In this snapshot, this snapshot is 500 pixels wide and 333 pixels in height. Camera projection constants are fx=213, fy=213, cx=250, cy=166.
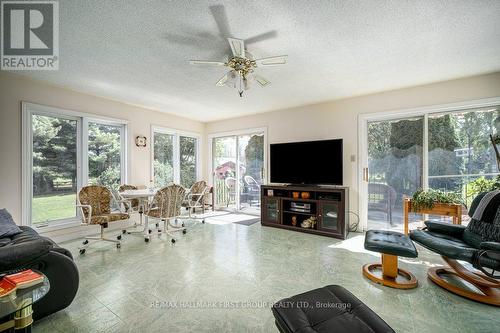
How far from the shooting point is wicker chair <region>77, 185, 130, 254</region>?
3.09m

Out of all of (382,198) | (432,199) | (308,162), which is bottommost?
(382,198)

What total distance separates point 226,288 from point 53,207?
134 inches

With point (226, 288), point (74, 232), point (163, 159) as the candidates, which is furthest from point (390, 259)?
point (163, 159)

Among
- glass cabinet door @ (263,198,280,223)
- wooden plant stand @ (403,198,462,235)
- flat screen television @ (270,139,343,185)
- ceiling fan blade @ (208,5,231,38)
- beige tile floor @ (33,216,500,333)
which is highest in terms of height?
ceiling fan blade @ (208,5,231,38)

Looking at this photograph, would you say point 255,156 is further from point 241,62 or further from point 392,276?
point 392,276

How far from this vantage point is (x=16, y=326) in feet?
3.81

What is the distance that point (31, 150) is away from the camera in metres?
3.24

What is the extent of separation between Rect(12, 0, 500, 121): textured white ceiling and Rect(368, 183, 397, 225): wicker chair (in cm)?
173

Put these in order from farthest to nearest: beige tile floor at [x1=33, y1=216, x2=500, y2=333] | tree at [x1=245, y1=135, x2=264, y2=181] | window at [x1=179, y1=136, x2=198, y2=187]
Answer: window at [x1=179, y1=136, x2=198, y2=187] < tree at [x1=245, y1=135, x2=264, y2=181] < beige tile floor at [x1=33, y1=216, x2=500, y2=333]

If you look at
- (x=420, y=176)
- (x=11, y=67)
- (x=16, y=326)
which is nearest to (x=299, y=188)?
(x=420, y=176)

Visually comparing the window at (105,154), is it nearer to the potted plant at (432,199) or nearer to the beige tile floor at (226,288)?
the beige tile floor at (226,288)

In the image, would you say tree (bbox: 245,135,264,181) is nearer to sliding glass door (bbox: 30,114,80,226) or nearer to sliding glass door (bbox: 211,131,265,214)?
sliding glass door (bbox: 211,131,265,214)

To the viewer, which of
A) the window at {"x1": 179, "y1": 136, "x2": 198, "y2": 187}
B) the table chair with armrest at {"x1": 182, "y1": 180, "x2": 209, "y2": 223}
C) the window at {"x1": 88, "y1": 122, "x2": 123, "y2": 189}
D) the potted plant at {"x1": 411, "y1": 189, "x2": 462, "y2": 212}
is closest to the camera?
the potted plant at {"x1": 411, "y1": 189, "x2": 462, "y2": 212}

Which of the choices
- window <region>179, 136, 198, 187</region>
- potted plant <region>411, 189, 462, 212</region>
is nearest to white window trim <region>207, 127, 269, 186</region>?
window <region>179, 136, 198, 187</region>
